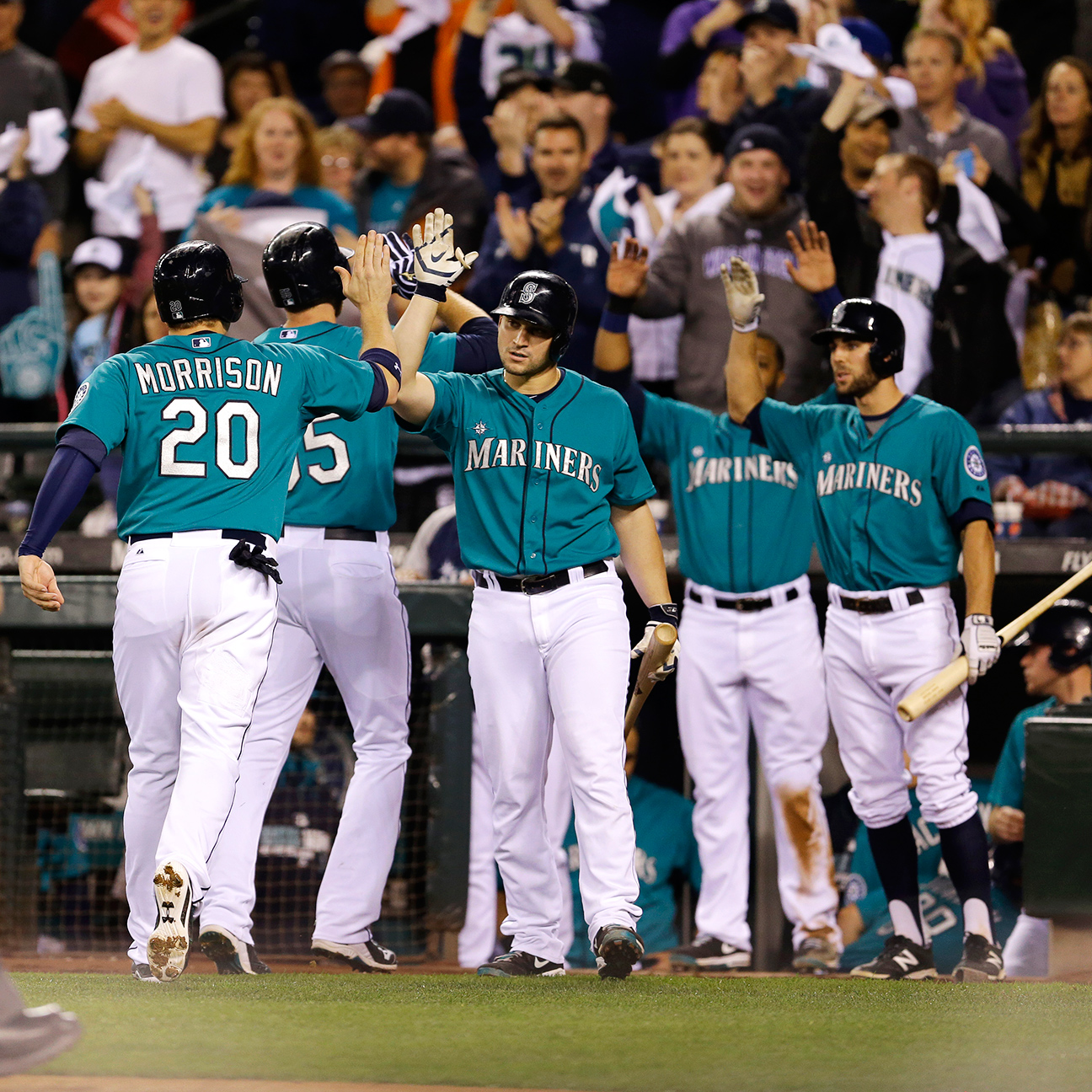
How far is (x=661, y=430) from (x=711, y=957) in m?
1.93

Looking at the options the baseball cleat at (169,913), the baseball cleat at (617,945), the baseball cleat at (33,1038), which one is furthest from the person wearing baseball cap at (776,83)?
the baseball cleat at (33,1038)

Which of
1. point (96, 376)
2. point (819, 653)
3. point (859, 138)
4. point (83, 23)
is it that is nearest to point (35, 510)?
point (96, 376)

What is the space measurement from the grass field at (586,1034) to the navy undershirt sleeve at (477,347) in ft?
6.21

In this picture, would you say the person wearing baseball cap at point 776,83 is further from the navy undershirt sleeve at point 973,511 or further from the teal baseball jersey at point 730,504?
the navy undershirt sleeve at point 973,511

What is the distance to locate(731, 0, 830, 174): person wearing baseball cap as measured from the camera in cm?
777

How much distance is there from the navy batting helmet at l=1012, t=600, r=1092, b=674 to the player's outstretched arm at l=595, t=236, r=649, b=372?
182cm

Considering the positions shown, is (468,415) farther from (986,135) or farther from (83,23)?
(83,23)

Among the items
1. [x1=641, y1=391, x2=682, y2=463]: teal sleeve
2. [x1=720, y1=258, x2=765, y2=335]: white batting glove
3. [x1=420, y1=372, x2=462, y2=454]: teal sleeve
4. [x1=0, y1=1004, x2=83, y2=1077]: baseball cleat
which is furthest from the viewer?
[x1=641, y1=391, x2=682, y2=463]: teal sleeve

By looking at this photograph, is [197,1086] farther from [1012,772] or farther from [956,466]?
[1012,772]

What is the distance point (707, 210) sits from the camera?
7.40 m

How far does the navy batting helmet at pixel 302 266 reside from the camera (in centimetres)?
505

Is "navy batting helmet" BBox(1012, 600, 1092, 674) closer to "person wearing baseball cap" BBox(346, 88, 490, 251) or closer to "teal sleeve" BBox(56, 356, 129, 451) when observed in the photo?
"person wearing baseball cap" BBox(346, 88, 490, 251)

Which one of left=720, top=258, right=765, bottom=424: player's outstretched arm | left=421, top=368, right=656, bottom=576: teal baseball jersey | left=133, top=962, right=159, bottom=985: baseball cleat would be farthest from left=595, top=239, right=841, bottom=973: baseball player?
left=133, top=962, right=159, bottom=985: baseball cleat

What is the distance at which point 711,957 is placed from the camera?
5844 mm
